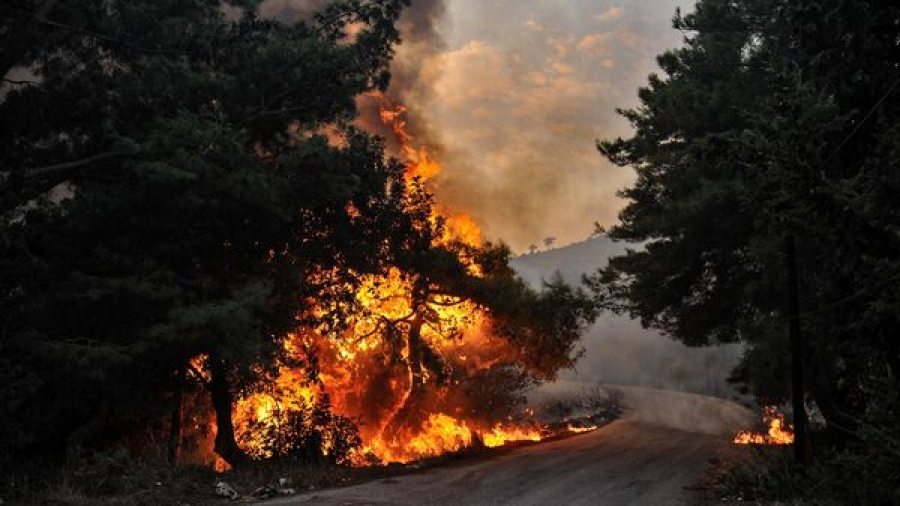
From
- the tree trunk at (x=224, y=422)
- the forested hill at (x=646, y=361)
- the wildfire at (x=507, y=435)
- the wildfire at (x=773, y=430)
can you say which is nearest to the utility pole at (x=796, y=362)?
the tree trunk at (x=224, y=422)

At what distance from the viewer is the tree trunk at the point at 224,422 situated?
18359 mm

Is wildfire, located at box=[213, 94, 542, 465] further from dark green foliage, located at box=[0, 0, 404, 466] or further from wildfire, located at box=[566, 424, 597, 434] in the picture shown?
wildfire, located at box=[566, 424, 597, 434]

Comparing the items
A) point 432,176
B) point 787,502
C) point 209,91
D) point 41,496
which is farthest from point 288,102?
point 787,502

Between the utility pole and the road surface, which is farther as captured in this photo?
the road surface

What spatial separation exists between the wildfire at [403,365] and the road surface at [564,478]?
12.7 ft

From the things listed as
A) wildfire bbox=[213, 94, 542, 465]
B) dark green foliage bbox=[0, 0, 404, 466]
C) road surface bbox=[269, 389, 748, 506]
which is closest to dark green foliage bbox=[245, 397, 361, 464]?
wildfire bbox=[213, 94, 542, 465]

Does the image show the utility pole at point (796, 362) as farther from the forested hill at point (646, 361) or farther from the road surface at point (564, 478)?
the forested hill at point (646, 361)

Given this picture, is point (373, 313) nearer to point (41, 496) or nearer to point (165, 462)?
point (165, 462)

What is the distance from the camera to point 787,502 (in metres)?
12.5

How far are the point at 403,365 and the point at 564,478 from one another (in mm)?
9977

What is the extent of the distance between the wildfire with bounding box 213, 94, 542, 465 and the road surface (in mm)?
3863

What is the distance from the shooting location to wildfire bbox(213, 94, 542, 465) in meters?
22.9

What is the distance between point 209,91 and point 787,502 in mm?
16835

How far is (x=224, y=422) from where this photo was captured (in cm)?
1859
